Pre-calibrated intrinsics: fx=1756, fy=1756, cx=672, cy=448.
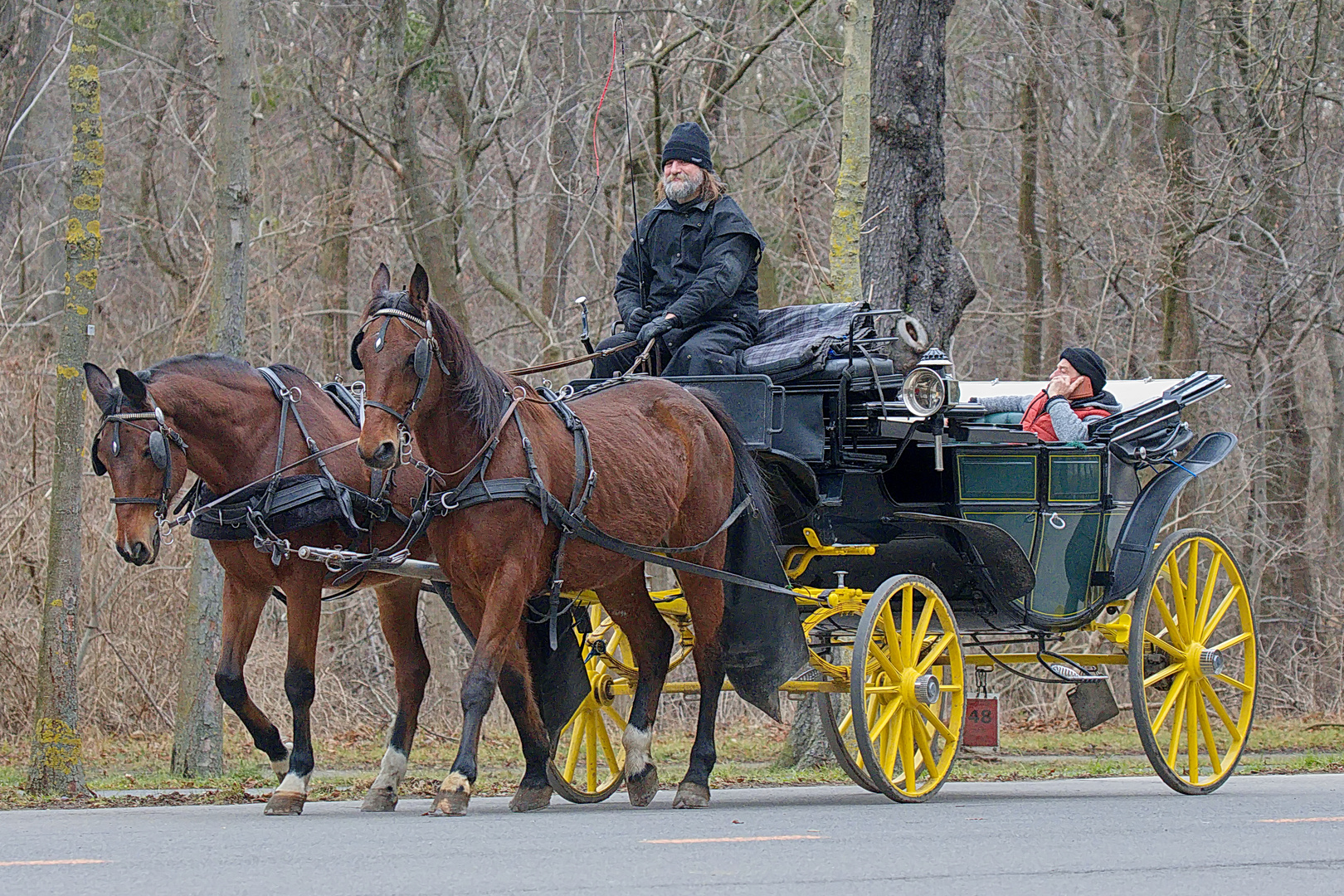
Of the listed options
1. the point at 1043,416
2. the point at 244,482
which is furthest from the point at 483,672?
the point at 1043,416

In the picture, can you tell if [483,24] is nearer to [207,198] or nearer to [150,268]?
[207,198]

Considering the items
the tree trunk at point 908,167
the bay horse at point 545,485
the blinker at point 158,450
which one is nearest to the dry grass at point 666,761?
the bay horse at point 545,485

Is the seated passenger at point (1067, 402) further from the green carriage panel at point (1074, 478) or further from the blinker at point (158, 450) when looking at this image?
the blinker at point (158, 450)

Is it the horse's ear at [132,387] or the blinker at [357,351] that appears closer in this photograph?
the blinker at [357,351]

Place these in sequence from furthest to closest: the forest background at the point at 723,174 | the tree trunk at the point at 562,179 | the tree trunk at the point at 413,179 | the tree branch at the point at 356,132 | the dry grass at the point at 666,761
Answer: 1. the tree trunk at the point at 562,179
2. the forest background at the point at 723,174
3. the tree trunk at the point at 413,179
4. the tree branch at the point at 356,132
5. the dry grass at the point at 666,761

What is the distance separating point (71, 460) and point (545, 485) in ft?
11.3

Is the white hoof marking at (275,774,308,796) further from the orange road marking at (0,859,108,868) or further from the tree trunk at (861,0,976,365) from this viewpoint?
the tree trunk at (861,0,976,365)

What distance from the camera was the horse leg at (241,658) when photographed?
870 cm

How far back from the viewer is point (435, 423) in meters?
8.05

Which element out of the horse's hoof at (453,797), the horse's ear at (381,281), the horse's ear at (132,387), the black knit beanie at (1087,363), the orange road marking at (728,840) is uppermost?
the horse's ear at (381,281)

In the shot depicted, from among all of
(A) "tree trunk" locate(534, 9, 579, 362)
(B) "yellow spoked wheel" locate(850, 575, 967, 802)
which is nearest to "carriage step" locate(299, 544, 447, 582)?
(B) "yellow spoked wheel" locate(850, 575, 967, 802)

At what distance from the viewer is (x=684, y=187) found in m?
9.70

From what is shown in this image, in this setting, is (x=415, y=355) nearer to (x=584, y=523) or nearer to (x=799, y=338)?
(x=584, y=523)

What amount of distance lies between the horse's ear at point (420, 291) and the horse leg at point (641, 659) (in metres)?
2.02
